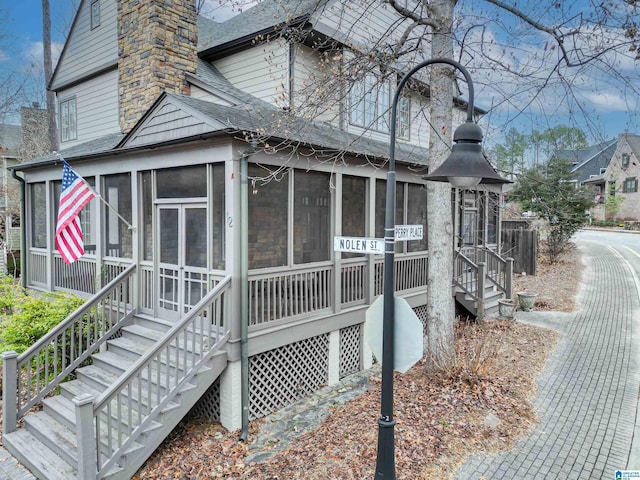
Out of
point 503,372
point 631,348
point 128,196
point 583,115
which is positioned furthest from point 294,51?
point 631,348

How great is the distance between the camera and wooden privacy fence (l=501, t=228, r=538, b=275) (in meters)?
19.2

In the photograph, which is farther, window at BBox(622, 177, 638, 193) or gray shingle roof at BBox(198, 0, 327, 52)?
window at BBox(622, 177, 638, 193)

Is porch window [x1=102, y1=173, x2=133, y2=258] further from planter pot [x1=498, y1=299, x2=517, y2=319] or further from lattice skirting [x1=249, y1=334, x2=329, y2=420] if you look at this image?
planter pot [x1=498, y1=299, x2=517, y2=319]

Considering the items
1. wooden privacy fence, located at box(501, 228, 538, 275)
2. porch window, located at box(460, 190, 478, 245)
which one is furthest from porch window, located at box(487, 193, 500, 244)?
wooden privacy fence, located at box(501, 228, 538, 275)

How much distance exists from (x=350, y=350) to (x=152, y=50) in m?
7.72

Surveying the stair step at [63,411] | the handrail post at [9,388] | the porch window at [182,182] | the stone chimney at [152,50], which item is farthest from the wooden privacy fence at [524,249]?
the handrail post at [9,388]

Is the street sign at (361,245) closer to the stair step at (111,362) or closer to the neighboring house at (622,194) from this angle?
the stair step at (111,362)

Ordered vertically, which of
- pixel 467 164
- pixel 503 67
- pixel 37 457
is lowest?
pixel 37 457

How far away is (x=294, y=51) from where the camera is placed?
30.9 ft

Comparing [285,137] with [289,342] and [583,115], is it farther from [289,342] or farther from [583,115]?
[583,115]

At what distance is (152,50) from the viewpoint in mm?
9352

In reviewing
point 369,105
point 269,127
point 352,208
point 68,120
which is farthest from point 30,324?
point 369,105

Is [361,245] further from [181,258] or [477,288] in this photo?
[477,288]

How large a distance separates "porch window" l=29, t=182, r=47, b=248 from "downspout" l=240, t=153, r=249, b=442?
24.7 feet
